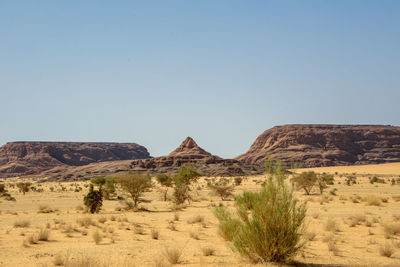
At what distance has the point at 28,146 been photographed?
15450 cm

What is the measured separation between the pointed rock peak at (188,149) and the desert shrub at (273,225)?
98.9 meters

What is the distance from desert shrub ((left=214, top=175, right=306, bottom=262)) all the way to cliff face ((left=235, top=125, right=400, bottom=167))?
110m

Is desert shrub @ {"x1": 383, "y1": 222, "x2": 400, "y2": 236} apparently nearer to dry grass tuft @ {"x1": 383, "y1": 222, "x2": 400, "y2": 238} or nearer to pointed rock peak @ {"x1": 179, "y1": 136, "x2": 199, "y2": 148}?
dry grass tuft @ {"x1": 383, "y1": 222, "x2": 400, "y2": 238}

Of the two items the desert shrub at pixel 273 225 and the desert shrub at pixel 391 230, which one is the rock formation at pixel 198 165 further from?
the desert shrub at pixel 273 225

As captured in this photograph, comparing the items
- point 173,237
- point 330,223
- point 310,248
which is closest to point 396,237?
point 330,223

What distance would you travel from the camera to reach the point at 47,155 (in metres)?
150

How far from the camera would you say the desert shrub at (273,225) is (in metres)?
9.48

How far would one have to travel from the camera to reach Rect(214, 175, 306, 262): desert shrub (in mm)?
9477

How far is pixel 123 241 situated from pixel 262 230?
6.70 meters

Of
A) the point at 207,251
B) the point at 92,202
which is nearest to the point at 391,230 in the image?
the point at 207,251

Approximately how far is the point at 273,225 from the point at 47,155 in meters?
153

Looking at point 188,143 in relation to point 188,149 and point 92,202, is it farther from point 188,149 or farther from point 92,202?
point 92,202

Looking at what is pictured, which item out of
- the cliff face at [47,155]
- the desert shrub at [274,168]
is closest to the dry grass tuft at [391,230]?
the desert shrub at [274,168]

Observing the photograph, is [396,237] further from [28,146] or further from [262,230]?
[28,146]
